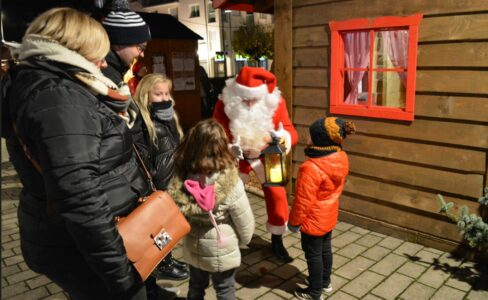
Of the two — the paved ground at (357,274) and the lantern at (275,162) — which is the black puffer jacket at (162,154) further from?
the paved ground at (357,274)

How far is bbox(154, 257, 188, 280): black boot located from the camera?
3689 millimetres

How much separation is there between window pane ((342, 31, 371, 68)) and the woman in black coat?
343 centimetres

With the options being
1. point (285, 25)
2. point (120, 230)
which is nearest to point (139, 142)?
point (120, 230)

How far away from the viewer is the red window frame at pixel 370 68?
4008 millimetres

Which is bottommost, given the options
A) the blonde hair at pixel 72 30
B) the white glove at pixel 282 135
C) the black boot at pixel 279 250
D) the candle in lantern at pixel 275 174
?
the black boot at pixel 279 250

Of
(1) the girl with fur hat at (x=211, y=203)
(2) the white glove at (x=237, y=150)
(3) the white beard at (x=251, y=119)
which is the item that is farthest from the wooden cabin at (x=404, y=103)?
(1) the girl with fur hat at (x=211, y=203)

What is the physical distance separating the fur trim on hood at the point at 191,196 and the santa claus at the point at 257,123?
120 centimetres

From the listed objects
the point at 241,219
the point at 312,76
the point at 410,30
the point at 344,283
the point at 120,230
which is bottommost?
the point at 344,283

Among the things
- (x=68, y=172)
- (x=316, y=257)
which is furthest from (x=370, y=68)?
(x=68, y=172)

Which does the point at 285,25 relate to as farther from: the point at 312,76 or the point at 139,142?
the point at 139,142

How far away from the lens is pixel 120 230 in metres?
1.81

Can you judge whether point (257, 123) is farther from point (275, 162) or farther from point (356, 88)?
point (356, 88)

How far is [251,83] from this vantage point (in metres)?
3.83

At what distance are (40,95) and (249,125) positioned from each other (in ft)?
7.90
